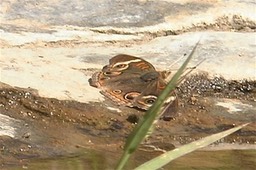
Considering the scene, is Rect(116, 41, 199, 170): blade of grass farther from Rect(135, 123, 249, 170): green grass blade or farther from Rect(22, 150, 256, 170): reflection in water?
Rect(22, 150, 256, 170): reflection in water

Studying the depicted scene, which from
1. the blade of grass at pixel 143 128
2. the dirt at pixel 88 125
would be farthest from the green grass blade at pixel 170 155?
the dirt at pixel 88 125

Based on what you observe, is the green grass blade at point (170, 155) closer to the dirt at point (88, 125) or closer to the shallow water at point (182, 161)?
the shallow water at point (182, 161)

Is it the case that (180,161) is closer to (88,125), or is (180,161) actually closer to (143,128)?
(88,125)

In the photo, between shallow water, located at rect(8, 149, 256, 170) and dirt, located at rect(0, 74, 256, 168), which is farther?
dirt, located at rect(0, 74, 256, 168)

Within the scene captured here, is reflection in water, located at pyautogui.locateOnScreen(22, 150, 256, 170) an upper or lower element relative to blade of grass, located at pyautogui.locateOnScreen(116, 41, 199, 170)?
lower

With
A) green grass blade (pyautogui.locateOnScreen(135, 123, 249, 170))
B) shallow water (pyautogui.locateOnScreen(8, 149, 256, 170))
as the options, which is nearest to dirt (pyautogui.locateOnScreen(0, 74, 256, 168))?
shallow water (pyautogui.locateOnScreen(8, 149, 256, 170))

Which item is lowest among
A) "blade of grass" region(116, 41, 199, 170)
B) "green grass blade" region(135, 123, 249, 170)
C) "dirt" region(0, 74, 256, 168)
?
"dirt" region(0, 74, 256, 168)

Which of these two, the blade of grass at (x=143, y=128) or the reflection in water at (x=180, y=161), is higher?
the blade of grass at (x=143, y=128)

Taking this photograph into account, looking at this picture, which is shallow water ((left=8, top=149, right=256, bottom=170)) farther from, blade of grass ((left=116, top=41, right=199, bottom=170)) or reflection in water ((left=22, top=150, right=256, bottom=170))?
blade of grass ((left=116, top=41, right=199, bottom=170))

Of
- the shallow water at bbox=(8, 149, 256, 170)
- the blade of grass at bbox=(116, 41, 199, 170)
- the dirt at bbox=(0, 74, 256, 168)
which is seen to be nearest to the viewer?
the blade of grass at bbox=(116, 41, 199, 170)

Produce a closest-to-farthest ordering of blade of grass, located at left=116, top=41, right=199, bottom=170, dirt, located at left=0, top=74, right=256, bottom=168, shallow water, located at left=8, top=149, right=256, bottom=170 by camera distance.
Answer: blade of grass, located at left=116, top=41, right=199, bottom=170, shallow water, located at left=8, top=149, right=256, bottom=170, dirt, located at left=0, top=74, right=256, bottom=168
